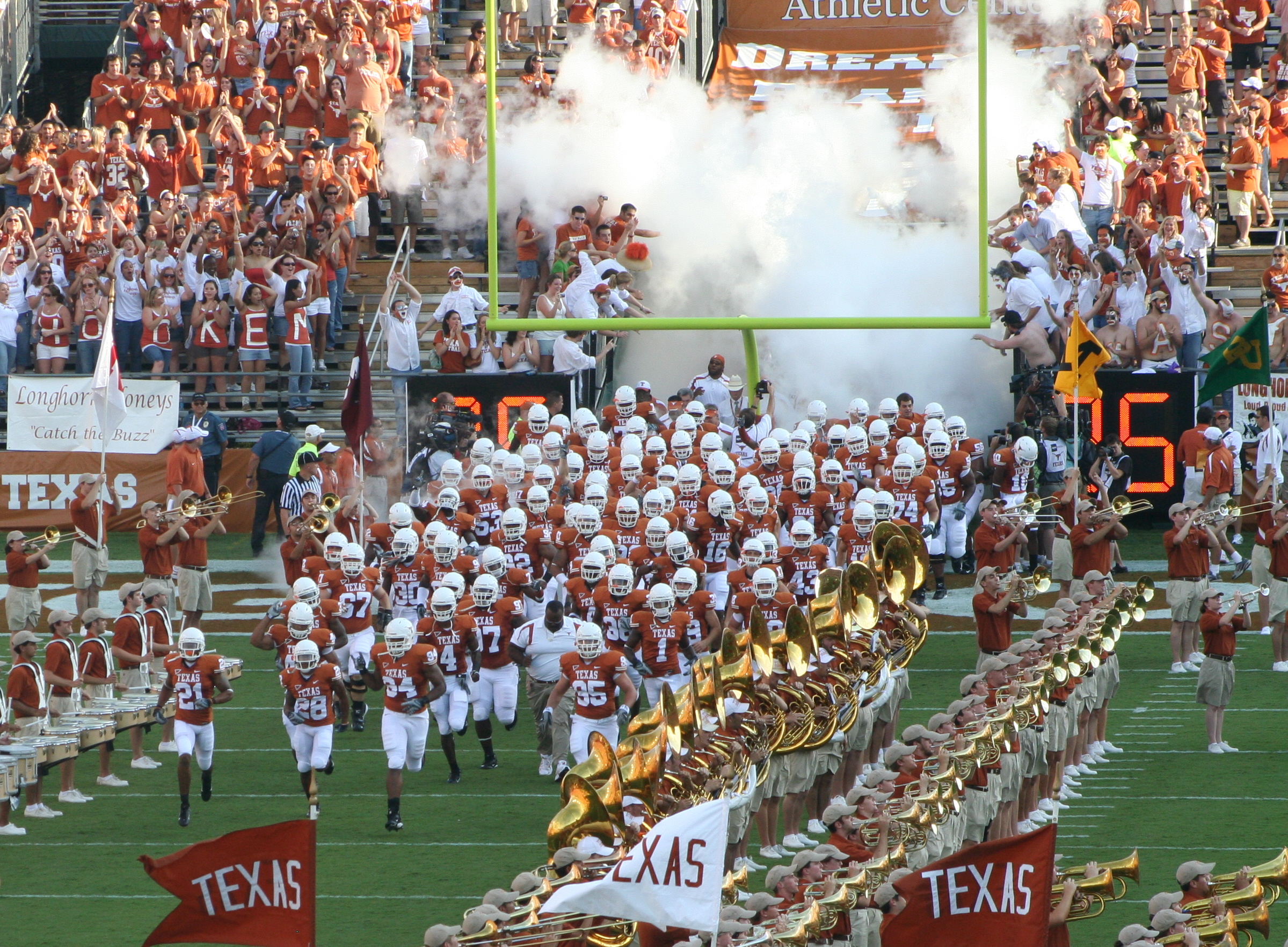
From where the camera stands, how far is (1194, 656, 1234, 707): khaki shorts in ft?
41.1

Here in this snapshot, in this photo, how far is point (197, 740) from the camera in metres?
12.1

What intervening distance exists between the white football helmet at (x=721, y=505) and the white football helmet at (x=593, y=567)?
48.0 inches

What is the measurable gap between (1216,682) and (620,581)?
334 centimetres

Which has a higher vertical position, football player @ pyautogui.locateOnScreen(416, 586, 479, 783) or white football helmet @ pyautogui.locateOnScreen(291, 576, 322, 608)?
white football helmet @ pyautogui.locateOnScreen(291, 576, 322, 608)

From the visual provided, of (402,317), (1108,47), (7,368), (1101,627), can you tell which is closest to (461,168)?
(402,317)

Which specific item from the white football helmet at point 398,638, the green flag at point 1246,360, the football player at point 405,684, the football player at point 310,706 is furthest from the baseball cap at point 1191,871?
the green flag at point 1246,360

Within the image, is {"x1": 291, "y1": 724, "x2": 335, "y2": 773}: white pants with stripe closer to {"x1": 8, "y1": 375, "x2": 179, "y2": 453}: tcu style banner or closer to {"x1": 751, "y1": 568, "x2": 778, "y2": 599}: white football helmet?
{"x1": 751, "y1": 568, "x2": 778, "y2": 599}: white football helmet

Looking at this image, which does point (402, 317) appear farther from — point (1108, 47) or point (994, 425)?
point (1108, 47)

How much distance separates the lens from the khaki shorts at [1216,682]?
493 inches

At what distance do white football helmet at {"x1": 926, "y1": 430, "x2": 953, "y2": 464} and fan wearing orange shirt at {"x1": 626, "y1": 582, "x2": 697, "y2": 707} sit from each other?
4421mm

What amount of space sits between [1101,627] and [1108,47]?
10558 millimetres

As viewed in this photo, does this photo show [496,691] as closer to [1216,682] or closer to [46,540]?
[46,540]

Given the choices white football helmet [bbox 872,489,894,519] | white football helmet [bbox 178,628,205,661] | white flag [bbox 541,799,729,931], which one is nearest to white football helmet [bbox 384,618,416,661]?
white football helmet [bbox 178,628,205,661]

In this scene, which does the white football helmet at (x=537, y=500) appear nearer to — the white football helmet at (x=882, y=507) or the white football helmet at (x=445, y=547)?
the white football helmet at (x=445, y=547)
